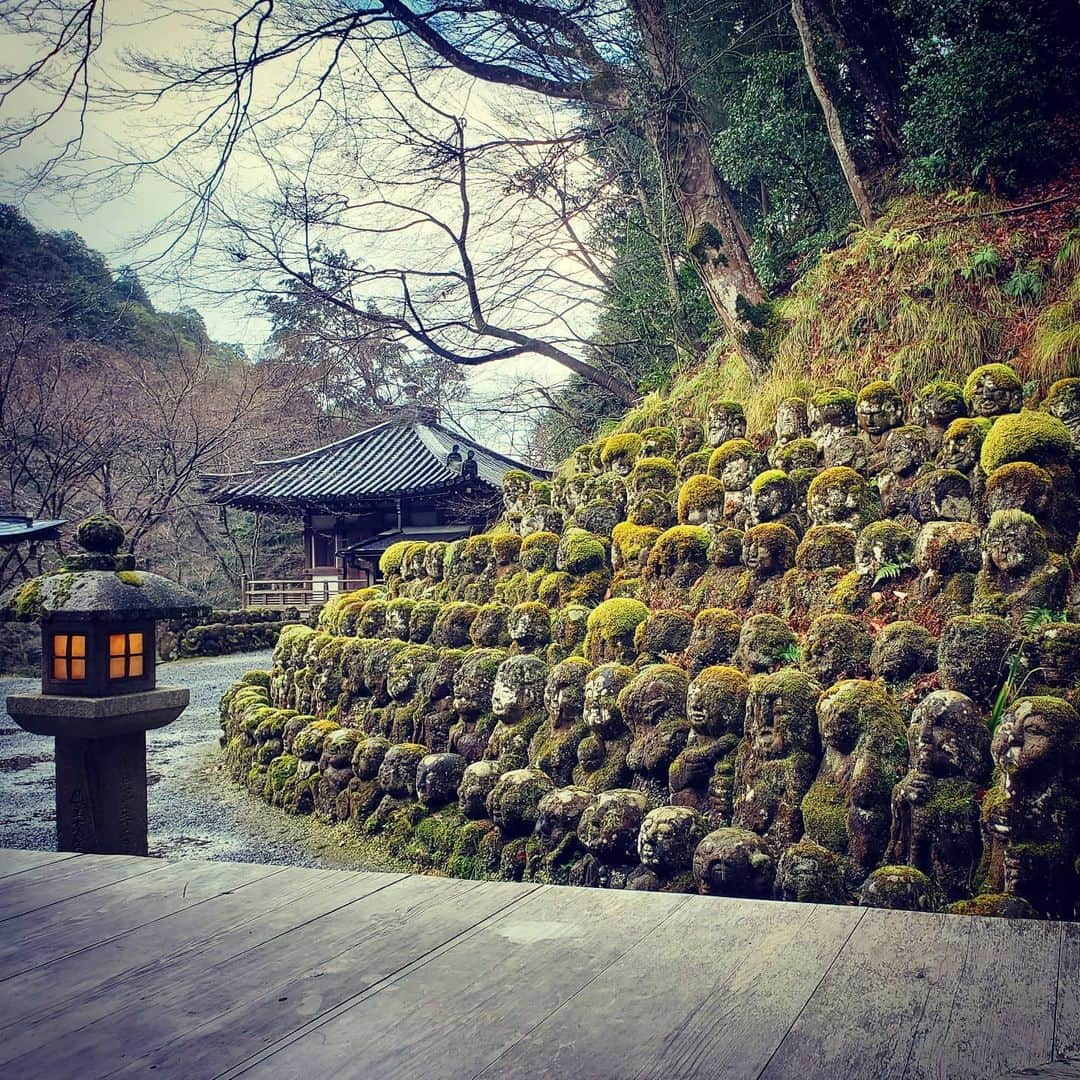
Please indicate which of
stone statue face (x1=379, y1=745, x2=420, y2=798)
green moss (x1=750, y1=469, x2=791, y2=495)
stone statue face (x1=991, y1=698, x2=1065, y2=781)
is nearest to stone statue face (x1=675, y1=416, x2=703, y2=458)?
green moss (x1=750, y1=469, x2=791, y2=495)

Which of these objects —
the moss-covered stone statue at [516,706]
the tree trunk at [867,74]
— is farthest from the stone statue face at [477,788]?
the tree trunk at [867,74]

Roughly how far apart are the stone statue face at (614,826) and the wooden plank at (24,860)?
7.39 feet

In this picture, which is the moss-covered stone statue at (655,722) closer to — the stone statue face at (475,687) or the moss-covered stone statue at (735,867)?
the moss-covered stone statue at (735,867)

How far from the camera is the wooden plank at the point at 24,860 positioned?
1493 millimetres

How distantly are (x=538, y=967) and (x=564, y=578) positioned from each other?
4.23m

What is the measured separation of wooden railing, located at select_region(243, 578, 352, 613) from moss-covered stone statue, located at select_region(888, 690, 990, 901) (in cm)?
1168

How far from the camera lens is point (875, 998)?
2.99 ft

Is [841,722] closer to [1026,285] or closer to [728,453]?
[728,453]

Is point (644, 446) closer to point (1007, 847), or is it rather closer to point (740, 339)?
point (740, 339)

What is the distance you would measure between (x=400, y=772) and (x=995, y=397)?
3.57 meters

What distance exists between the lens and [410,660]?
206 inches

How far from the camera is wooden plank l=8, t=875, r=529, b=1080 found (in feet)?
2.83

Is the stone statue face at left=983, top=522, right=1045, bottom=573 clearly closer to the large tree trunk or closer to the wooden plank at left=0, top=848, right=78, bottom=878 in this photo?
the wooden plank at left=0, top=848, right=78, bottom=878

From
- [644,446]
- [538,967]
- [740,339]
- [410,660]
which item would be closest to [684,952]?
[538,967]
